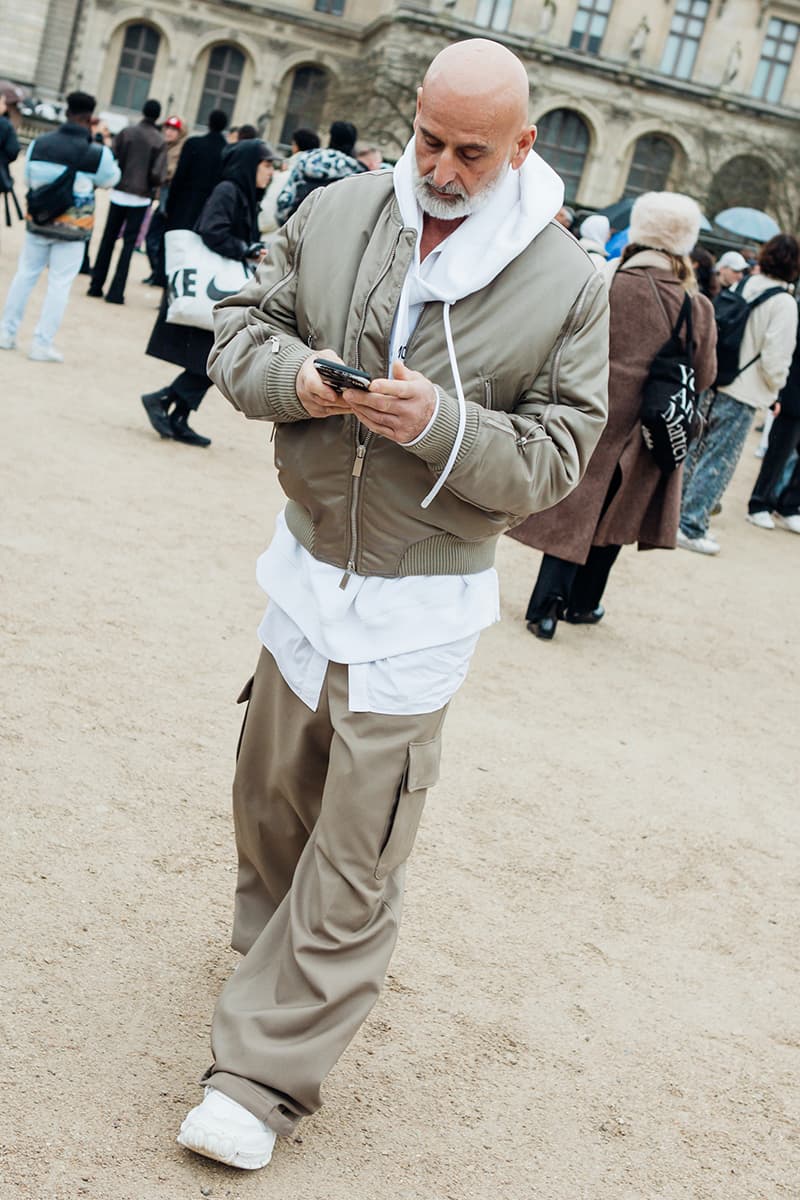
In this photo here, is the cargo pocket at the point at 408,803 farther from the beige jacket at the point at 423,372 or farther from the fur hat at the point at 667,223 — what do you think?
the fur hat at the point at 667,223

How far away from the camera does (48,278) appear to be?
951 centimetres

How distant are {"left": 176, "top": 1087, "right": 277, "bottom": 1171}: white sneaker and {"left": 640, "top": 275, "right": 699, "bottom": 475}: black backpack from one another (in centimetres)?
431

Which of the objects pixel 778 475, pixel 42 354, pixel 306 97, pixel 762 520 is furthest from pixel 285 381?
pixel 306 97

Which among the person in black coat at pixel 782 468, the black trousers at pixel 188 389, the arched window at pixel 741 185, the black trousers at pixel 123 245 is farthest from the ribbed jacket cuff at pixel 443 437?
the arched window at pixel 741 185

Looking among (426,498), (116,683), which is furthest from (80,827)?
(426,498)

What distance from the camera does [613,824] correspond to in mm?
4742

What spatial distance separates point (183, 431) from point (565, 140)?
43.5m

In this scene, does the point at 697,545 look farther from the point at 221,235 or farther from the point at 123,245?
the point at 123,245

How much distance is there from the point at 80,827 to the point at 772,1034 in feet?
6.15

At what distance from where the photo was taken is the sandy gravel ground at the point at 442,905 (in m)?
2.78

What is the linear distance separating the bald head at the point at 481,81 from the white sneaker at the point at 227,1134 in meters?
1.83

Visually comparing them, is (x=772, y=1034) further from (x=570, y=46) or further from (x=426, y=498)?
(x=570, y=46)

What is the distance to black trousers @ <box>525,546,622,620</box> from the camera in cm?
671

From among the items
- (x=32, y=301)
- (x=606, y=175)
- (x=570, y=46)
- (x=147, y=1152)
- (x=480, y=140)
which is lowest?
(x=147, y=1152)
